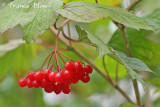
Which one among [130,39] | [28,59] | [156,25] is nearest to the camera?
[156,25]

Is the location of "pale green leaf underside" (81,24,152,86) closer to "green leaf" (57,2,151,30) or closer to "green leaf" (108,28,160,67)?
"green leaf" (57,2,151,30)

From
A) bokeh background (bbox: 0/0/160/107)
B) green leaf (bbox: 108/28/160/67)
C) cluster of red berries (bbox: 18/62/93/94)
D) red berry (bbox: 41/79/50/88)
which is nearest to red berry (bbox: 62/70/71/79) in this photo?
cluster of red berries (bbox: 18/62/93/94)

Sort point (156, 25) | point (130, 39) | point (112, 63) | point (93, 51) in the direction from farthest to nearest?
point (93, 51) → point (112, 63) → point (130, 39) → point (156, 25)

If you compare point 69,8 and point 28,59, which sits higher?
point 69,8

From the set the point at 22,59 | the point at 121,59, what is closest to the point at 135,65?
the point at 121,59

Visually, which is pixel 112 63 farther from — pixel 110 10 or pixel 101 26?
pixel 101 26

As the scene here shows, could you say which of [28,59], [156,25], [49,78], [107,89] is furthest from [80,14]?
[107,89]
